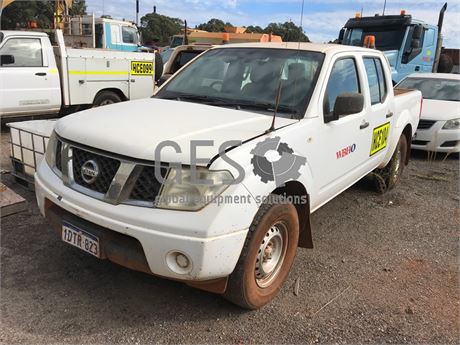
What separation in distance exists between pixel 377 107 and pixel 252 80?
63.3 inches

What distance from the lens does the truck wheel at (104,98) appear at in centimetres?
873

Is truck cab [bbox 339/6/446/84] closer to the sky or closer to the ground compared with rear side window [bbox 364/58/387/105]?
closer to the sky

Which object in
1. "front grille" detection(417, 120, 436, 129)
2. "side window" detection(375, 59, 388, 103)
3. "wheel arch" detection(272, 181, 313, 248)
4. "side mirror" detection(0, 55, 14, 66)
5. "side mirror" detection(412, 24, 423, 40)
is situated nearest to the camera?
"wheel arch" detection(272, 181, 313, 248)

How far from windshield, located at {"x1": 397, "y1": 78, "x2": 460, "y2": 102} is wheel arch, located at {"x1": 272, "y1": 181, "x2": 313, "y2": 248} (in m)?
6.36

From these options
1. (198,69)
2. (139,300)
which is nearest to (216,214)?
(139,300)

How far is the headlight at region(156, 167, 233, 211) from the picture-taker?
2340mm

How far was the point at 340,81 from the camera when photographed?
3727mm

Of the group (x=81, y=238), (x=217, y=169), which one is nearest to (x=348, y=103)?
(x=217, y=169)

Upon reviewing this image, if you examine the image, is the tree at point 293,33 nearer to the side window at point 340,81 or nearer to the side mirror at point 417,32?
the side window at point 340,81

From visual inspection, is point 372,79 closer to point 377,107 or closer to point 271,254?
point 377,107

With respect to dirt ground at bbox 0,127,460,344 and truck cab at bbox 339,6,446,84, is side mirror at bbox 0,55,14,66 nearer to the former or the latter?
dirt ground at bbox 0,127,460,344

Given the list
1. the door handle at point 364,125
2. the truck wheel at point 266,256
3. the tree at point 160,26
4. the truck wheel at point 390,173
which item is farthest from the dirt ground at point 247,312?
the tree at point 160,26

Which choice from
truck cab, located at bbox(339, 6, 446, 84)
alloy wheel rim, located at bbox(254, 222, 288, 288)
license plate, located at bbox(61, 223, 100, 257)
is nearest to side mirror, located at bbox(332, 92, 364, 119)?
alloy wheel rim, located at bbox(254, 222, 288, 288)

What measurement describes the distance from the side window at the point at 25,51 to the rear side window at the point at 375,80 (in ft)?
19.9
